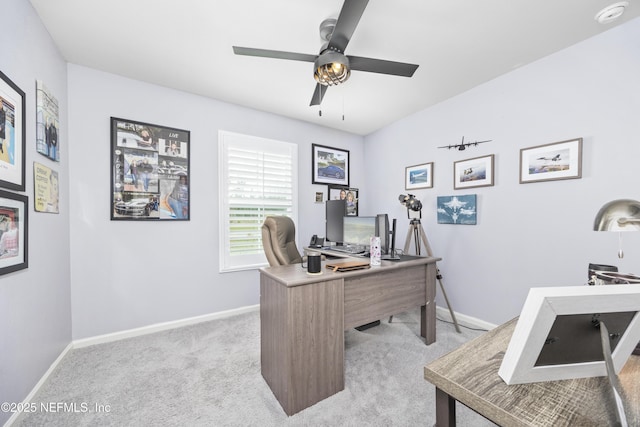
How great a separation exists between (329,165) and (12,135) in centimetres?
323

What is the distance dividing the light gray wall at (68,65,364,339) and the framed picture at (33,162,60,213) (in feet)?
1.14

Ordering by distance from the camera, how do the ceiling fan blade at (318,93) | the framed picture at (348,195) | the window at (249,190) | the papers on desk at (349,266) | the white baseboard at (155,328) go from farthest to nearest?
the framed picture at (348,195)
the window at (249,190)
the white baseboard at (155,328)
the ceiling fan blade at (318,93)
the papers on desk at (349,266)

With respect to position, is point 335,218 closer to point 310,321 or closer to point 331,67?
point 310,321

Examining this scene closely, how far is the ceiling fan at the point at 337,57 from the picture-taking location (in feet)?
4.87

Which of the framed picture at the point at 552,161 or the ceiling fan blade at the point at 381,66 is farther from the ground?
the ceiling fan blade at the point at 381,66

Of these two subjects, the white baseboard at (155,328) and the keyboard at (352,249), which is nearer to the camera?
the white baseboard at (155,328)

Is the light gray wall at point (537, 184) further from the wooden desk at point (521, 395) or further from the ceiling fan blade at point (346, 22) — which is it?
the ceiling fan blade at point (346, 22)

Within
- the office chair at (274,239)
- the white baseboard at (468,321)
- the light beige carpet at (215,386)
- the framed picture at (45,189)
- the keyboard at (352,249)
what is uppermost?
the framed picture at (45,189)

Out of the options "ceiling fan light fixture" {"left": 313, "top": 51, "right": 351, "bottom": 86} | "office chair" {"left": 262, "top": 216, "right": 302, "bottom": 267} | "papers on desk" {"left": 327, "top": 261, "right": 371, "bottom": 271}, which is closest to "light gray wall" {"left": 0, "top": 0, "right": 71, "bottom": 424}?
"office chair" {"left": 262, "top": 216, "right": 302, "bottom": 267}

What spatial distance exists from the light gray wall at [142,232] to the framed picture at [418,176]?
2.07 meters

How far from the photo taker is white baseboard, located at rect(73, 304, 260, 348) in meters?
2.37

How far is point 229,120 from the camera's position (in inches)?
125

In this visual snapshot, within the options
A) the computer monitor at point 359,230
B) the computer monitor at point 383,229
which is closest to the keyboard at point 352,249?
the computer monitor at point 359,230

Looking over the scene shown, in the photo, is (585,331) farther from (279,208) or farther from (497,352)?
(279,208)
